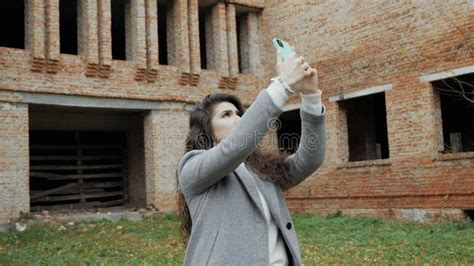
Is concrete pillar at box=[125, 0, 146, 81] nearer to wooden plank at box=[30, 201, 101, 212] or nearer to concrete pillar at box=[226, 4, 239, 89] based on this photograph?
concrete pillar at box=[226, 4, 239, 89]

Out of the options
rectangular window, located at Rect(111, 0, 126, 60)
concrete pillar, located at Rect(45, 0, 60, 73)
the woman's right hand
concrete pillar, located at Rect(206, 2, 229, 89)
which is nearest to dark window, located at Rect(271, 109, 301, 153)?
concrete pillar, located at Rect(206, 2, 229, 89)

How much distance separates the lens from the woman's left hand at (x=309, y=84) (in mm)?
2352

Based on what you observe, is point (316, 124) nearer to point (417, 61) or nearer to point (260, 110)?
point (260, 110)

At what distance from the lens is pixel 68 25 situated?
20.1 meters

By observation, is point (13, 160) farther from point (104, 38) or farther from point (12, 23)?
point (12, 23)

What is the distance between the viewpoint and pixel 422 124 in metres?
13.4

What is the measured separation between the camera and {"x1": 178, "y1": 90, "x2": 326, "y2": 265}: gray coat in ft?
7.08

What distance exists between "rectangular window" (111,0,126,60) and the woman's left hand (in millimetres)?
14723

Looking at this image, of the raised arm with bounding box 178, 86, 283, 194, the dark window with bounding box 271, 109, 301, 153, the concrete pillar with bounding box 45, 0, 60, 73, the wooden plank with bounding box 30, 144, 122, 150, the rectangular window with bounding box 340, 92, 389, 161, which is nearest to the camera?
the raised arm with bounding box 178, 86, 283, 194

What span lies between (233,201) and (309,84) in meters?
0.61

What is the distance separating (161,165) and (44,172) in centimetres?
416

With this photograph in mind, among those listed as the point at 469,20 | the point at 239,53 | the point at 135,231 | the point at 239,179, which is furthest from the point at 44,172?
the point at 239,179

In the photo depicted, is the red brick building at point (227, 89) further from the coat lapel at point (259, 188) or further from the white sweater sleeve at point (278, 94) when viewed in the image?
the white sweater sleeve at point (278, 94)

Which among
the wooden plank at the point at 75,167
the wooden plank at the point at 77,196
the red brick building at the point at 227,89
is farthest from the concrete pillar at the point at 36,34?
the wooden plank at the point at 77,196
